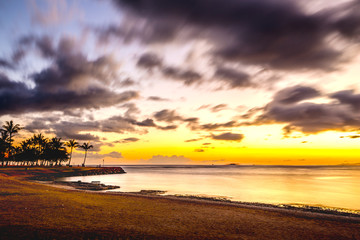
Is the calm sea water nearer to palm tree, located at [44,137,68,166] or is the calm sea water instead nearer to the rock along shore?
the rock along shore

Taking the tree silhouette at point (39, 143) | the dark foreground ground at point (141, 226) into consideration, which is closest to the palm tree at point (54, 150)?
the tree silhouette at point (39, 143)

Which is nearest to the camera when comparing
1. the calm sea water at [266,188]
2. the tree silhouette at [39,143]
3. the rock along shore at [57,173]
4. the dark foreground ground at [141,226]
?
the dark foreground ground at [141,226]

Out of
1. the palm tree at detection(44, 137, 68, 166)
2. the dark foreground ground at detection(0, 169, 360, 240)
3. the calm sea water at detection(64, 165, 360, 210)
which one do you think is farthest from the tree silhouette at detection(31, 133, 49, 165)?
the dark foreground ground at detection(0, 169, 360, 240)

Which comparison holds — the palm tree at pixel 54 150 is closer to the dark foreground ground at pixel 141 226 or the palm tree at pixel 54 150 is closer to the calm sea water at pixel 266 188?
the calm sea water at pixel 266 188

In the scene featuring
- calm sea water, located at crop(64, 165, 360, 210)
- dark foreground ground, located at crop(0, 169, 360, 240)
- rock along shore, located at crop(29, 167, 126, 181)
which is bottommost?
rock along shore, located at crop(29, 167, 126, 181)

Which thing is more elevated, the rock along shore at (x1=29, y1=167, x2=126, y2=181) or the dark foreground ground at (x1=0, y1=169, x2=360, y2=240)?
the dark foreground ground at (x1=0, y1=169, x2=360, y2=240)

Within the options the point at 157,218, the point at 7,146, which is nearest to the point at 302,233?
the point at 157,218

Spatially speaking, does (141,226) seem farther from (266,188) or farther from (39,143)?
(39,143)

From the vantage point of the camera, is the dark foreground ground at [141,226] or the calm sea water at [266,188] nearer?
the dark foreground ground at [141,226]

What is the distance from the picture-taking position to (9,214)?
12.2 meters

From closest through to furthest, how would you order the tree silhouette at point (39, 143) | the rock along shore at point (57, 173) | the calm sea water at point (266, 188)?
1. the calm sea water at point (266, 188)
2. the rock along shore at point (57, 173)
3. the tree silhouette at point (39, 143)

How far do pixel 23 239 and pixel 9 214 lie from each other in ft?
18.1

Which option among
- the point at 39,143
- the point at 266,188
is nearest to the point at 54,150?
the point at 39,143

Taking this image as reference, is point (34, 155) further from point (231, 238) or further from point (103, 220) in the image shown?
point (231, 238)
